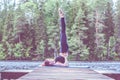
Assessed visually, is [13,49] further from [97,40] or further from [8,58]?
[97,40]

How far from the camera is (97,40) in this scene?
102 feet

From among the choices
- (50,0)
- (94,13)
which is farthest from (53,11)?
(94,13)

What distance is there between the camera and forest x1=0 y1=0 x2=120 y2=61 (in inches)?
1202

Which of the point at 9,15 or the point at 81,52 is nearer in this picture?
the point at 81,52

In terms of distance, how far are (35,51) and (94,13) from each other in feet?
21.6

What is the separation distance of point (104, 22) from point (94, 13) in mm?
1264

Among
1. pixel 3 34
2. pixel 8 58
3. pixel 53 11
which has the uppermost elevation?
pixel 53 11

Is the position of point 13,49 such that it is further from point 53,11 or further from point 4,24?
point 53,11

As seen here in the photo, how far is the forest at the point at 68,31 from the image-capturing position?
30531 millimetres

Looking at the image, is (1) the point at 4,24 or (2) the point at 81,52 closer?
(2) the point at 81,52

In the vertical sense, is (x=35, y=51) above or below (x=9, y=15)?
below

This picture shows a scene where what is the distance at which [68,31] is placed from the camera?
31609mm

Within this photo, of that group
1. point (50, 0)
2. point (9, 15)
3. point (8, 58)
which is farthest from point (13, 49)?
point (50, 0)

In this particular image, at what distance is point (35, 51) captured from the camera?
31578mm
